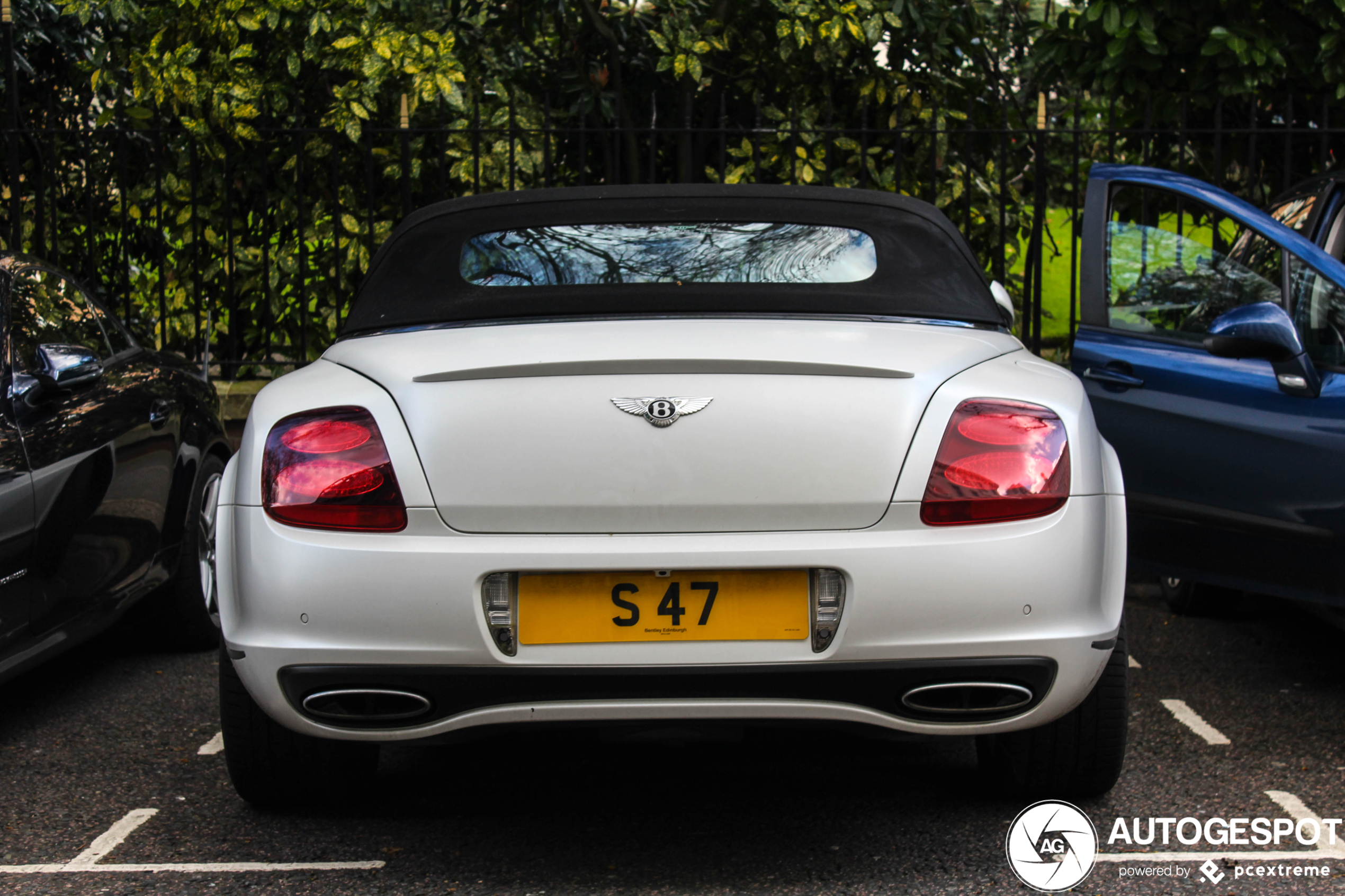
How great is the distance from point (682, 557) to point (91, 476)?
89.7 inches

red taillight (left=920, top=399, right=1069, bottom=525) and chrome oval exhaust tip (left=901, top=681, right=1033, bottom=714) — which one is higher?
red taillight (left=920, top=399, right=1069, bottom=525)

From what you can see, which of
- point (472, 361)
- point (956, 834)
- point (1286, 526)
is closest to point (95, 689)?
point (472, 361)

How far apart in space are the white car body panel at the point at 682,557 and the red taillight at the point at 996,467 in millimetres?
22

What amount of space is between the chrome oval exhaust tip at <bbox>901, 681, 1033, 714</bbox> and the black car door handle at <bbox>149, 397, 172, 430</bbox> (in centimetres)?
289

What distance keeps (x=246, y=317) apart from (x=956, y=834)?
6657 mm

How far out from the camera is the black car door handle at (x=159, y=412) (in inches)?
178

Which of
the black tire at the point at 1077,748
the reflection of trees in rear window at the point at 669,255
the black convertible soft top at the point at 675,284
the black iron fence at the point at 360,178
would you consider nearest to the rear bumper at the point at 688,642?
the black tire at the point at 1077,748

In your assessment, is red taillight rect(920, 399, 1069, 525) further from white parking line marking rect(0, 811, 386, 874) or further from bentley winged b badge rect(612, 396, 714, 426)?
white parking line marking rect(0, 811, 386, 874)

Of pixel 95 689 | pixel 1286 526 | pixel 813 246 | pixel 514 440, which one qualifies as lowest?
pixel 95 689

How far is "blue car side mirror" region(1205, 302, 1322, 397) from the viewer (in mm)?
3887

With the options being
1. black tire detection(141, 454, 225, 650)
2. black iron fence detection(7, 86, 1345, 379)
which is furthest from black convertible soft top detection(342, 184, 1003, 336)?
black iron fence detection(7, 86, 1345, 379)

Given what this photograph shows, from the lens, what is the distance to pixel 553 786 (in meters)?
3.44

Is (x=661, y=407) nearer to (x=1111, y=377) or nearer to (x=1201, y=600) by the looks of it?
(x=1111, y=377)

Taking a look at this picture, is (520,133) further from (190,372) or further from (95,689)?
(95,689)
